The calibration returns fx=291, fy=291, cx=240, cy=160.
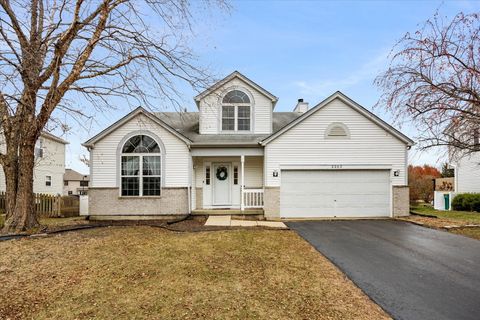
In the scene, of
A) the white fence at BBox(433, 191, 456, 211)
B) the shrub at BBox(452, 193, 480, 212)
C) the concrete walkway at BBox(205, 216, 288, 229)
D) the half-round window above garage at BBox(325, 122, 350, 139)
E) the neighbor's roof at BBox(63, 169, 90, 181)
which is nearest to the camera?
the concrete walkway at BBox(205, 216, 288, 229)

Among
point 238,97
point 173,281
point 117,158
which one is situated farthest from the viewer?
point 238,97

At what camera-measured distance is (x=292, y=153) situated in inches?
535

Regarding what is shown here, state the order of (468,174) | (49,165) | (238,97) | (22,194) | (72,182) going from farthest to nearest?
1. (72,182)
2. (49,165)
3. (468,174)
4. (238,97)
5. (22,194)

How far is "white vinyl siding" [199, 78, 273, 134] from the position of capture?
15031 mm

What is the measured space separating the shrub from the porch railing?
1442 centimetres

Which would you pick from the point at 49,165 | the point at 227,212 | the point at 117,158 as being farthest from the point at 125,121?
the point at 49,165

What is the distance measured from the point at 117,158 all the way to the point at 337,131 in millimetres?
10333

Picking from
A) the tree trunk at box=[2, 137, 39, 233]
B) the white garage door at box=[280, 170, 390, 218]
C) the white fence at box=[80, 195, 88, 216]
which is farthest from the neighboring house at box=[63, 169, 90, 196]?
the white garage door at box=[280, 170, 390, 218]

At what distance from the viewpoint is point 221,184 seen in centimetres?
1502

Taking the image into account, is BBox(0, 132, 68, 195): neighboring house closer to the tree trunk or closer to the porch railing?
the tree trunk

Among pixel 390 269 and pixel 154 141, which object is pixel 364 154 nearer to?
pixel 390 269

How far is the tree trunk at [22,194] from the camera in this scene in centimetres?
977

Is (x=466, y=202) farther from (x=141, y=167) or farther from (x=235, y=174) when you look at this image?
(x=141, y=167)

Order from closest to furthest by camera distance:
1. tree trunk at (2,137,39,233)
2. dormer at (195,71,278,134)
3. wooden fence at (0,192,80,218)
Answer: tree trunk at (2,137,39,233), dormer at (195,71,278,134), wooden fence at (0,192,80,218)
